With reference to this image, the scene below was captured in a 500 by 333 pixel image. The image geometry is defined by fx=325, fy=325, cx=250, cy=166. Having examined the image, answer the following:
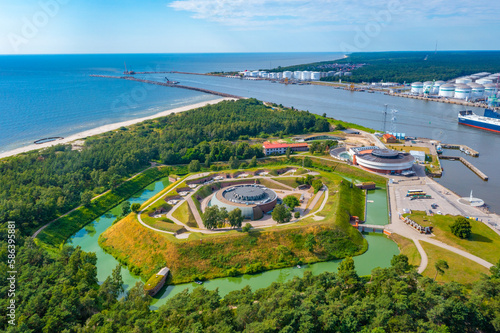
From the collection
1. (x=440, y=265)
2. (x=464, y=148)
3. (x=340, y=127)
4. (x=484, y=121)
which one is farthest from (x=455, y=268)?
(x=484, y=121)

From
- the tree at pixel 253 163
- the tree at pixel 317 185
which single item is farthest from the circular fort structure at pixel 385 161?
the tree at pixel 253 163

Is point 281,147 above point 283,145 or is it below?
below

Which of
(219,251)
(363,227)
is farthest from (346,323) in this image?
(363,227)

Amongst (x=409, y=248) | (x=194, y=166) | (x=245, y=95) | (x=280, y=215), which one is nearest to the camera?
(x=409, y=248)

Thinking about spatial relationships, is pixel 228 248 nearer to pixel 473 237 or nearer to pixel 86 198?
pixel 86 198

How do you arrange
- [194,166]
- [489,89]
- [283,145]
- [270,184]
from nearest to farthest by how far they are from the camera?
[270,184] → [194,166] → [283,145] → [489,89]

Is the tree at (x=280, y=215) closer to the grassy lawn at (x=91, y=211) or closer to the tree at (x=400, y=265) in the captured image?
the tree at (x=400, y=265)

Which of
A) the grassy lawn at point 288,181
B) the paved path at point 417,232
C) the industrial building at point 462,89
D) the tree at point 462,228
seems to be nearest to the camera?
the paved path at point 417,232
